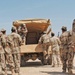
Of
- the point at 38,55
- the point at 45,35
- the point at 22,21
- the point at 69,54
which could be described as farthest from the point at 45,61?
the point at 69,54

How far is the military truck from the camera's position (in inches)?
598

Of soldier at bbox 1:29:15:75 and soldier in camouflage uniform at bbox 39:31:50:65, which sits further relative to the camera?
soldier in camouflage uniform at bbox 39:31:50:65

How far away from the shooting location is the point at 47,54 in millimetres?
15484

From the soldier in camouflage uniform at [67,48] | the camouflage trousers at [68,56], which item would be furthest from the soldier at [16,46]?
the camouflage trousers at [68,56]

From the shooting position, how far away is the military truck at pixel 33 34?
15.2 metres

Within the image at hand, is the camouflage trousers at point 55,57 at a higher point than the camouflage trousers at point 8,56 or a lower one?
lower

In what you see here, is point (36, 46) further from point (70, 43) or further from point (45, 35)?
point (70, 43)

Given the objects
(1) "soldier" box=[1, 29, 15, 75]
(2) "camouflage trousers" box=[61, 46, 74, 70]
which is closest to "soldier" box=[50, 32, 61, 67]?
(2) "camouflage trousers" box=[61, 46, 74, 70]

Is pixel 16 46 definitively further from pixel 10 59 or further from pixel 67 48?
pixel 67 48

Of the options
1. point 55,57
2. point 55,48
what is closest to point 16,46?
point 55,48

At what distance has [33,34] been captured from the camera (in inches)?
682

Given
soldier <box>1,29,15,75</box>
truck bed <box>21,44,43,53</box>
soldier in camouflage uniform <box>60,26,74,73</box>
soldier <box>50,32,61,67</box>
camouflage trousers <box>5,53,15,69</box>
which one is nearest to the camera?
soldier <box>1,29,15,75</box>

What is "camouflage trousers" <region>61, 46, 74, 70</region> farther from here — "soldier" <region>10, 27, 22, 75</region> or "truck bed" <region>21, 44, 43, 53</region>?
"truck bed" <region>21, 44, 43, 53</region>

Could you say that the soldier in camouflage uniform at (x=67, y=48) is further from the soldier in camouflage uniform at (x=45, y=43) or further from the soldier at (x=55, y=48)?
the soldier in camouflage uniform at (x=45, y=43)
